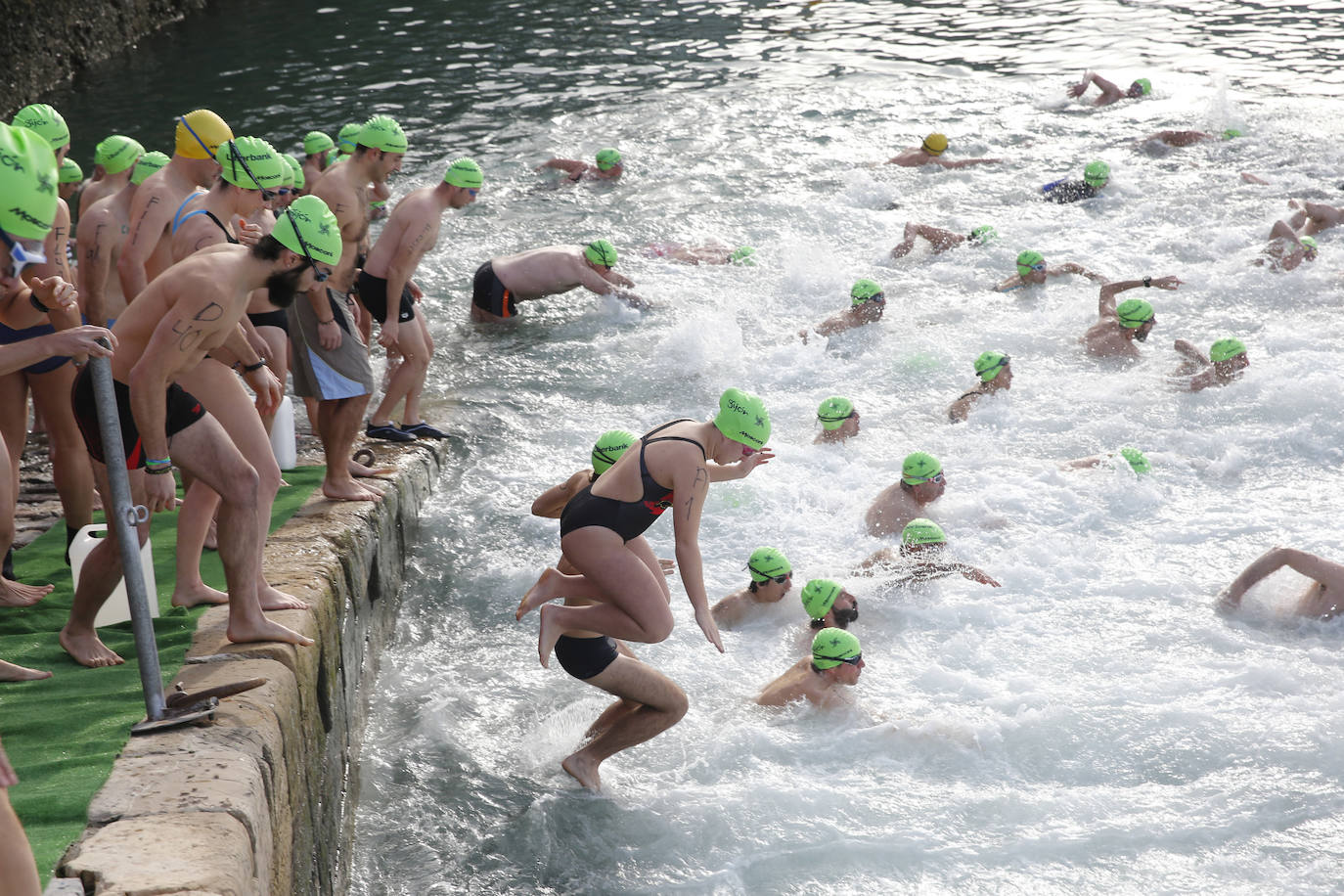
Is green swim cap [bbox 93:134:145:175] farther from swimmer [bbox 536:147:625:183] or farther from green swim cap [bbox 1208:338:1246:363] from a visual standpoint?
green swim cap [bbox 1208:338:1246:363]

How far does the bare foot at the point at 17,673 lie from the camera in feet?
14.8

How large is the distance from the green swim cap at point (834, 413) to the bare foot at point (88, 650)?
18.0 ft

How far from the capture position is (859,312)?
11086 mm

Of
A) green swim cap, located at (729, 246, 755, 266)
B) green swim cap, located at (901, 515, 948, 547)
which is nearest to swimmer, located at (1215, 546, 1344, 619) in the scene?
green swim cap, located at (901, 515, 948, 547)

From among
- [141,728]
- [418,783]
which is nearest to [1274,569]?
[418,783]

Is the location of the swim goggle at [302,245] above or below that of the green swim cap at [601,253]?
above

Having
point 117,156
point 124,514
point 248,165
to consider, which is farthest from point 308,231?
point 117,156

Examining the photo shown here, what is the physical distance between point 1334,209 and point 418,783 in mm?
11287

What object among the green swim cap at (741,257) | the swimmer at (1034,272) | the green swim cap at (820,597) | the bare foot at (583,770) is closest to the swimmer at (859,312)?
the swimmer at (1034,272)

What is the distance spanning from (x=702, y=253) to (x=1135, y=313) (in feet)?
15.6

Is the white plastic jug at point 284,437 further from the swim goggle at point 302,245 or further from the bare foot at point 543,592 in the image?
the swim goggle at point 302,245

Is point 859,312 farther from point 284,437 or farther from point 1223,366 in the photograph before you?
point 284,437

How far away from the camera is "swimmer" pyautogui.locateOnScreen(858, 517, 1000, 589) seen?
7.30 metres

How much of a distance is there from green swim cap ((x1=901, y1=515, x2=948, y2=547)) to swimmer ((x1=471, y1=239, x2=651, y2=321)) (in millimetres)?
5049
